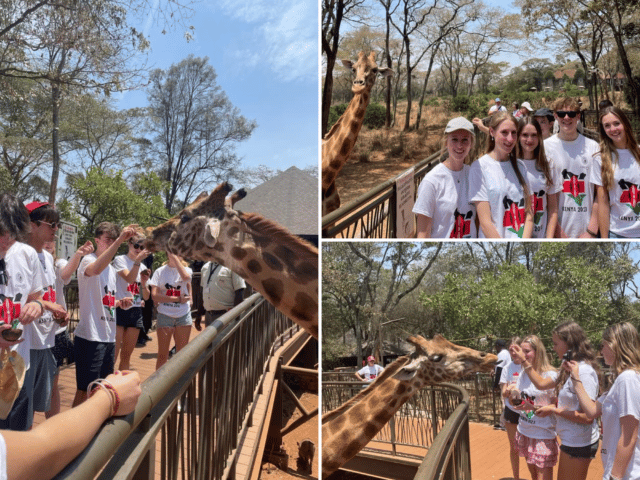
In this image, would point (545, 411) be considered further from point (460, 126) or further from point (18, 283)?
point (18, 283)

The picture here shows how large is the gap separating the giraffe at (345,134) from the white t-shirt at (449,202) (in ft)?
6.91

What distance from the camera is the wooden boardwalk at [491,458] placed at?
14.8 feet

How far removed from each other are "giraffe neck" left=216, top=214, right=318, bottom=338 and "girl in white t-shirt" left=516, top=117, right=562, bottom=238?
1272 millimetres

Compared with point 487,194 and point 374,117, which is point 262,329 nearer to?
point 487,194

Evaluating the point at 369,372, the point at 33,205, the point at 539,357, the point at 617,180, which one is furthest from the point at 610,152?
the point at 33,205

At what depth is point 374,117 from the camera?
13367 mm

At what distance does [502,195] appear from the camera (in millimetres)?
2246

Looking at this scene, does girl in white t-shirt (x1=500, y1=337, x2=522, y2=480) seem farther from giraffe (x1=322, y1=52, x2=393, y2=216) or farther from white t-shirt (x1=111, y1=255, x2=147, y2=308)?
white t-shirt (x1=111, y1=255, x2=147, y2=308)

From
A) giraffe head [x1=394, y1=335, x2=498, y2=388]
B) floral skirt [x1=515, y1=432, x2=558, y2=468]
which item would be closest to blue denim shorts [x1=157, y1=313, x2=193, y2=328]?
giraffe head [x1=394, y1=335, x2=498, y2=388]

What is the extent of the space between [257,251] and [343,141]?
6.04ft

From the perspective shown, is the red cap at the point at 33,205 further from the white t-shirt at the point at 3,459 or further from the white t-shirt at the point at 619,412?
the white t-shirt at the point at 619,412

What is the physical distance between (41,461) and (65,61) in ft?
27.6

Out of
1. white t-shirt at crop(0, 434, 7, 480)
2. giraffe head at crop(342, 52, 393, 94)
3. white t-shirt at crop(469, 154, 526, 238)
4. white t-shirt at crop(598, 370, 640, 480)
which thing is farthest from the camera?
giraffe head at crop(342, 52, 393, 94)

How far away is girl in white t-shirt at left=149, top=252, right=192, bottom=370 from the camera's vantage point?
439 centimetres
